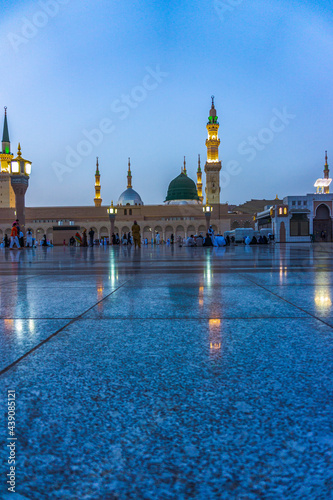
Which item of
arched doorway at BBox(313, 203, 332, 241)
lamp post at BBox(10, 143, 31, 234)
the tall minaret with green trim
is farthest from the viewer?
the tall minaret with green trim

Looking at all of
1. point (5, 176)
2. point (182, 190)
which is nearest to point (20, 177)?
point (5, 176)

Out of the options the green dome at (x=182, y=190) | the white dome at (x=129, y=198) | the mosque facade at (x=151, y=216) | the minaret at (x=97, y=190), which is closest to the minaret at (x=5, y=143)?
the mosque facade at (x=151, y=216)

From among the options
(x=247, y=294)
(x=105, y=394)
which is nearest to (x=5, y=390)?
(x=105, y=394)

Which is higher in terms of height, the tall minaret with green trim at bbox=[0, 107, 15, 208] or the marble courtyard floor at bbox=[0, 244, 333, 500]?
the tall minaret with green trim at bbox=[0, 107, 15, 208]

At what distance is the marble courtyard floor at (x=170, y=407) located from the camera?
722 mm

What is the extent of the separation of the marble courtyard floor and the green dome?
3177 inches

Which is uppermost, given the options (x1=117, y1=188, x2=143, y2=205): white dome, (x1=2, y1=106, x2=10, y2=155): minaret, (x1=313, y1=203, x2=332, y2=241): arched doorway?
(x1=2, y1=106, x2=10, y2=155): minaret

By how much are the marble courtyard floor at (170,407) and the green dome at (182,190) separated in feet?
265

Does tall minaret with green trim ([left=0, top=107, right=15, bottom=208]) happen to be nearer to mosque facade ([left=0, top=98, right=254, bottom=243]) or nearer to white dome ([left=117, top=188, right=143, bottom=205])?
mosque facade ([left=0, top=98, right=254, bottom=243])

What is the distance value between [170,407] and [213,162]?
66851 mm

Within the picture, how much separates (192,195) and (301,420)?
82.4m

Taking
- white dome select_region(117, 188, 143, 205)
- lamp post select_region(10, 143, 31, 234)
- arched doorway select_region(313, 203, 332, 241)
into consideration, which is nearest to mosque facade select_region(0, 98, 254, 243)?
white dome select_region(117, 188, 143, 205)

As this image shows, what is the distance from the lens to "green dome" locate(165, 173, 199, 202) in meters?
82.0

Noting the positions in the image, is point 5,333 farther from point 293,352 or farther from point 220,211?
point 220,211
